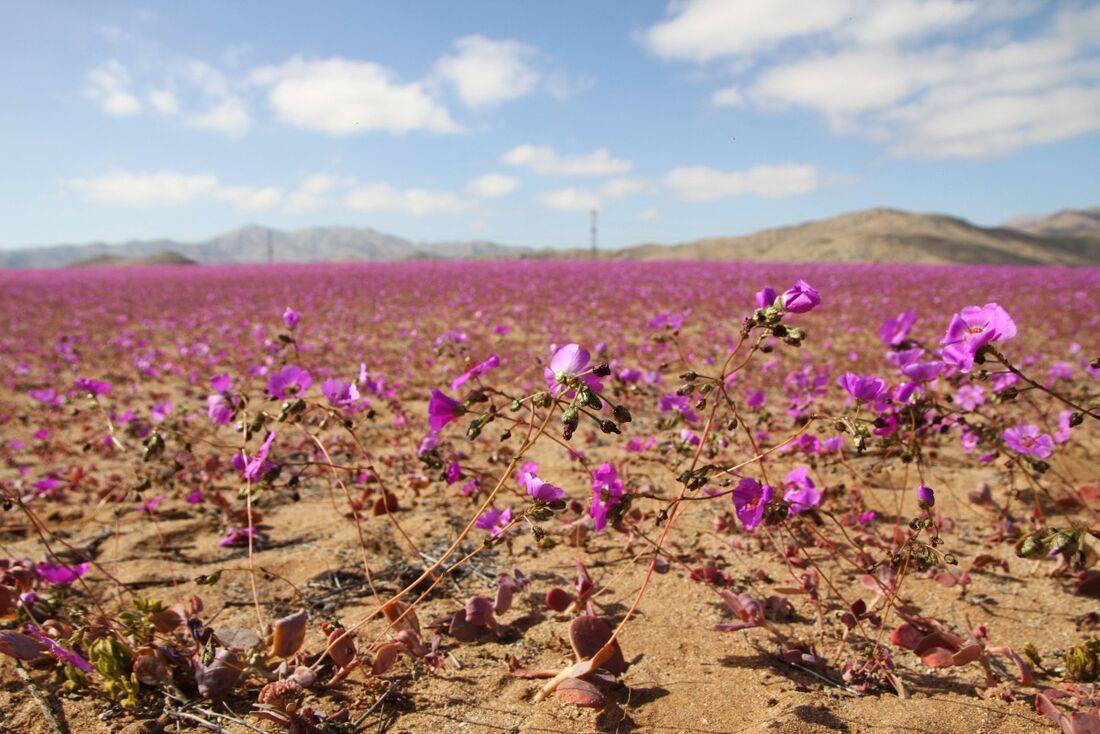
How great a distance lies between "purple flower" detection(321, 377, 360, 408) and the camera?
180cm

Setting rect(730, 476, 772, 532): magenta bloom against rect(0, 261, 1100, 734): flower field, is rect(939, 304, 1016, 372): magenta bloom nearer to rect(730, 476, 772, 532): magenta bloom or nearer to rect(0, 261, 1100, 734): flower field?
rect(0, 261, 1100, 734): flower field

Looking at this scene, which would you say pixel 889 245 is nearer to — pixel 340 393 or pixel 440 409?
pixel 340 393

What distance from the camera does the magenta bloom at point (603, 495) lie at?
55.7 inches

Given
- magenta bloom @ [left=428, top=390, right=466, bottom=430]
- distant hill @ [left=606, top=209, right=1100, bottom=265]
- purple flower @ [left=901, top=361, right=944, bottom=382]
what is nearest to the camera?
magenta bloom @ [left=428, top=390, right=466, bottom=430]

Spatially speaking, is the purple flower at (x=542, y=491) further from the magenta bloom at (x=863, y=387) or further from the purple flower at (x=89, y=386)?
the purple flower at (x=89, y=386)

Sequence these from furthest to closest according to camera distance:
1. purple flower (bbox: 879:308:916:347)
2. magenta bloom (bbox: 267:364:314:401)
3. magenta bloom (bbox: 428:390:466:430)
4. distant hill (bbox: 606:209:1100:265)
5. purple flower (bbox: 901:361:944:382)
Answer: distant hill (bbox: 606:209:1100:265)
purple flower (bbox: 879:308:916:347)
magenta bloom (bbox: 267:364:314:401)
purple flower (bbox: 901:361:944:382)
magenta bloom (bbox: 428:390:466:430)

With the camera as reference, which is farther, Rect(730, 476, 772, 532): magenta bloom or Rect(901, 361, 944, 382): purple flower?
Rect(901, 361, 944, 382): purple flower

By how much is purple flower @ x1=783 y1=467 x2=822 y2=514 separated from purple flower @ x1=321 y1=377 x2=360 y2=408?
1224 mm

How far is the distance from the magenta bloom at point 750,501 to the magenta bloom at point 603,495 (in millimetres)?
260

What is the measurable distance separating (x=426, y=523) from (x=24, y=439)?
3.80 metres

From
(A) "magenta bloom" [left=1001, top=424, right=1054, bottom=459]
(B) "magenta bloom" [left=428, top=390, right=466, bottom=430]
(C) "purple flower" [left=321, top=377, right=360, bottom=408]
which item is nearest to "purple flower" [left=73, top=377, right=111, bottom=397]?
(C) "purple flower" [left=321, top=377, right=360, bottom=408]

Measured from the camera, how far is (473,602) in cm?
174

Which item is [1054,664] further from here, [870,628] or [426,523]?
[426,523]

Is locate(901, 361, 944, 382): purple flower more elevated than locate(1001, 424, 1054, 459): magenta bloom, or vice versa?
locate(901, 361, 944, 382): purple flower
